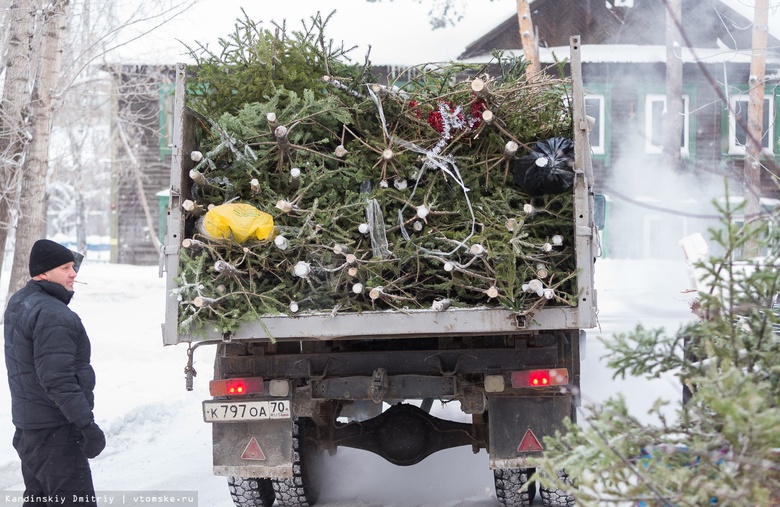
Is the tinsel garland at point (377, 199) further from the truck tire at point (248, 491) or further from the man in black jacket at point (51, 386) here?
the truck tire at point (248, 491)

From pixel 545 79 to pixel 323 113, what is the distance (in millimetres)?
1318

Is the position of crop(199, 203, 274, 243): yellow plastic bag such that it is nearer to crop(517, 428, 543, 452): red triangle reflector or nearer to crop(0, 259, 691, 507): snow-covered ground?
crop(517, 428, 543, 452): red triangle reflector

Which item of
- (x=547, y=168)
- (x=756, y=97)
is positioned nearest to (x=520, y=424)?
(x=547, y=168)

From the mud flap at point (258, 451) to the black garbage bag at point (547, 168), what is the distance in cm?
188

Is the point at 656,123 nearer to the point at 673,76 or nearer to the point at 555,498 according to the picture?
the point at 673,76

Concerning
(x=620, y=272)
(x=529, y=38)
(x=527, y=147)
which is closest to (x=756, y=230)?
(x=527, y=147)

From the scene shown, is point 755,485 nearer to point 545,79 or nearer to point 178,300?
point 178,300

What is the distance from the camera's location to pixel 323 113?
5.27 meters

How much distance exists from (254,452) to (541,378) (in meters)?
1.66

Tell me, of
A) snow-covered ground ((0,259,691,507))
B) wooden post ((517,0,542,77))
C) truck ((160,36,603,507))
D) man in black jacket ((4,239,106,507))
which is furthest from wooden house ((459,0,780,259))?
man in black jacket ((4,239,106,507))

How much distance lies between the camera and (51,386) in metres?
4.38

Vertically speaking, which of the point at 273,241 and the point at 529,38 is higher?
the point at 529,38

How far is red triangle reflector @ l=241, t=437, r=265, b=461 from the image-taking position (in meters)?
5.15

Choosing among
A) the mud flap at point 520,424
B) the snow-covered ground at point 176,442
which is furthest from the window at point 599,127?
the mud flap at point 520,424
